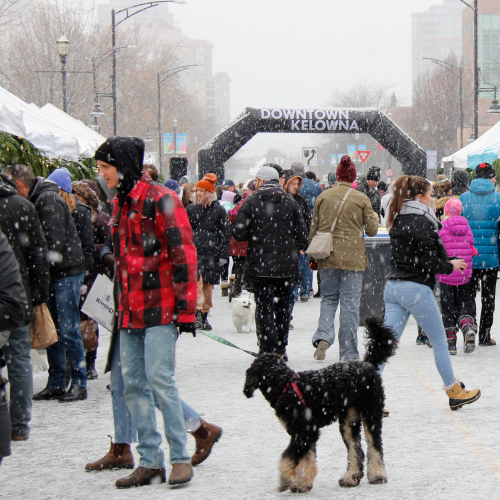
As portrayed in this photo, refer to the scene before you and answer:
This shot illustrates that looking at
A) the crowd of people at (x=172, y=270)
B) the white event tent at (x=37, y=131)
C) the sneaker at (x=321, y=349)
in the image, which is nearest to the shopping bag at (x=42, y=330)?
the crowd of people at (x=172, y=270)

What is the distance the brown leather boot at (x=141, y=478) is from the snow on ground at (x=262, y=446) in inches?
1.6

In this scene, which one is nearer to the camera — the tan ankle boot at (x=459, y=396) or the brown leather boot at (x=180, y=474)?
the brown leather boot at (x=180, y=474)

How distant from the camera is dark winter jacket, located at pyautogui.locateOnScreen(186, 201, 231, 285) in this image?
1019 centimetres

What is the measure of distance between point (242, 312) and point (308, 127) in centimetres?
1112

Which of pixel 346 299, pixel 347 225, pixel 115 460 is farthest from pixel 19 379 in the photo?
pixel 347 225

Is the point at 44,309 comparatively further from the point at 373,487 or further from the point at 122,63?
the point at 122,63

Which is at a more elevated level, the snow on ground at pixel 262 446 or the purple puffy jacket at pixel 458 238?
the purple puffy jacket at pixel 458 238

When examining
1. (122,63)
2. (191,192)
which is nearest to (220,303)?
(191,192)

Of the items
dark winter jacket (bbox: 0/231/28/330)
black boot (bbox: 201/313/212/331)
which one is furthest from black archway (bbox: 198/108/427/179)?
dark winter jacket (bbox: 0/231/28/330)

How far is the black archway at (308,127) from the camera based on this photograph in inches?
811

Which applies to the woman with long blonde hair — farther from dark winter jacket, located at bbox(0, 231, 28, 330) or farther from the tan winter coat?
dark winter jacket, located at bbox(0, 231, 28, 330)

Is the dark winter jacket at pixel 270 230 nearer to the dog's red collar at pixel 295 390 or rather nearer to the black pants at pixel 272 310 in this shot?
the black pants at pixel 272 310

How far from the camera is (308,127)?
20766 mm

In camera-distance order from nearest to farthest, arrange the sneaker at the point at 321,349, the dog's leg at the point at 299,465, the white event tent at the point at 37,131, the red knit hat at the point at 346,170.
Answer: the dog's leg at the point at 299,465 → the red knit hat at the point at 346,170 → the sneaker at the point at 321,349 → the white event tent at the point at 37,131
